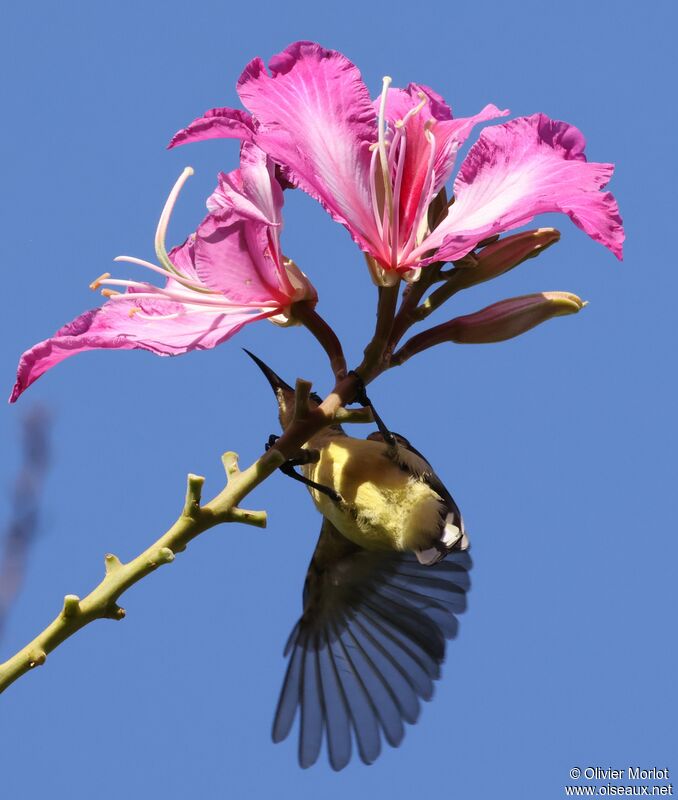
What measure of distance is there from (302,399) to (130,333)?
0.41 metres

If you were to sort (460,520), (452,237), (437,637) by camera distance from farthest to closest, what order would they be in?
(437,637), (460,520), (452,237)

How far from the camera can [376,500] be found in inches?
126

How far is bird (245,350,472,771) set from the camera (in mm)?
3240

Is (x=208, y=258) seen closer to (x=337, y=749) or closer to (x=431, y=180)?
(x=431, y=180)

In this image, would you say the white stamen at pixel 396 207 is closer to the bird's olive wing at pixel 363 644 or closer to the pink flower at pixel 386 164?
the pink flower at pixel 386 164

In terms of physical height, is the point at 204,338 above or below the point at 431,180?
below

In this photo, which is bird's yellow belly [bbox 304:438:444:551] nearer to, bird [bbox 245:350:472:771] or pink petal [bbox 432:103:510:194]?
bird [bbox 245:350:472:771]

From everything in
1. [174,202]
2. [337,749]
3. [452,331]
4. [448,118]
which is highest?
[448,118]

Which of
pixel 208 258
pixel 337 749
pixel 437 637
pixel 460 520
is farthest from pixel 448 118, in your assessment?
pixel 337 749

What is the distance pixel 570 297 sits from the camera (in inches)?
101

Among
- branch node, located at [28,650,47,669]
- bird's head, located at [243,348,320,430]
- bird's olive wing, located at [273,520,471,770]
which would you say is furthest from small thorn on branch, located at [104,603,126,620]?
bird's olive wing, located at [273,520,471,770]

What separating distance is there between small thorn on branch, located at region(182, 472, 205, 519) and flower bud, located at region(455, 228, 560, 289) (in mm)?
732

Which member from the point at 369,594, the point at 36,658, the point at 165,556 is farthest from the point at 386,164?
the point at 369,594

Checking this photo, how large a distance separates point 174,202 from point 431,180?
548 mm
